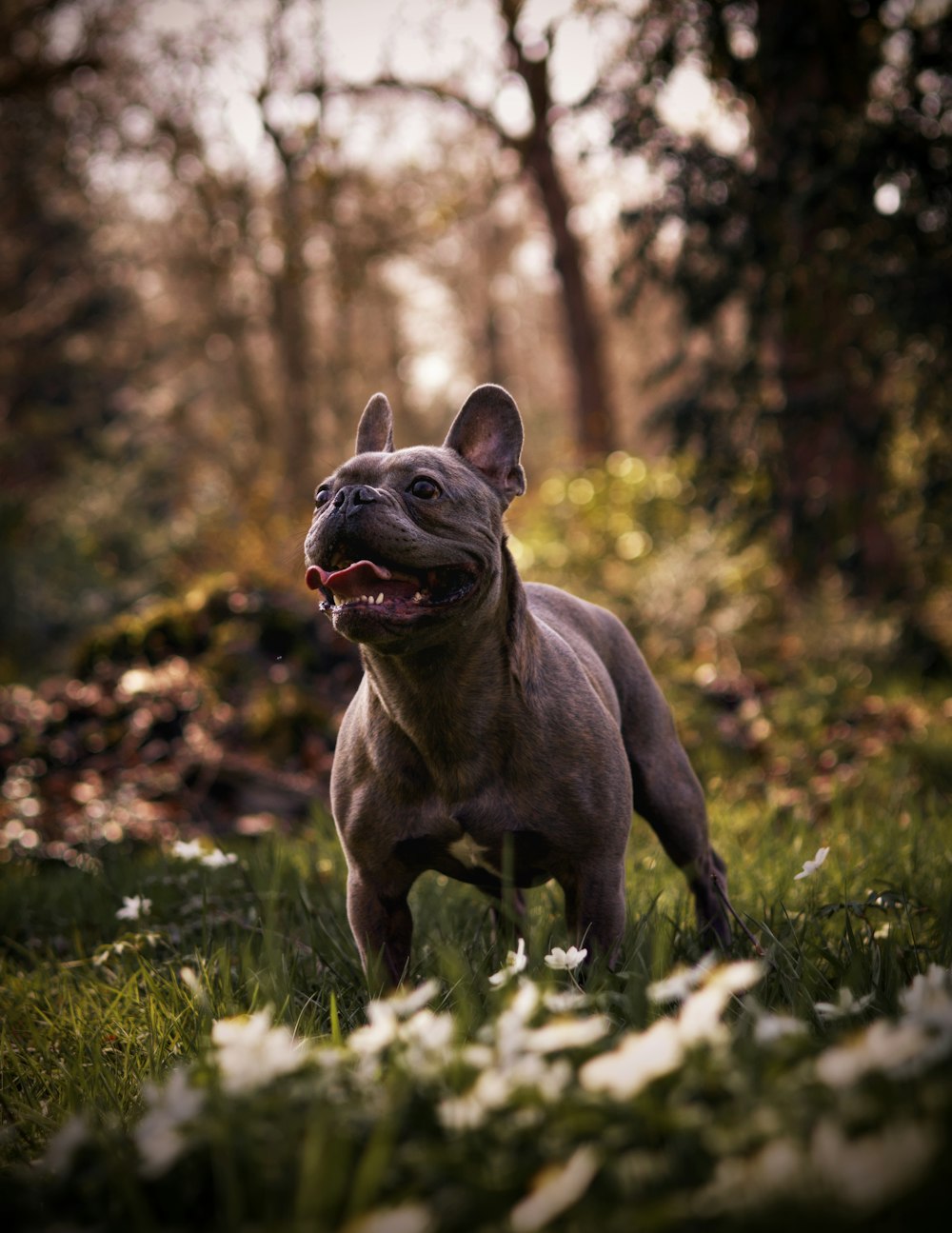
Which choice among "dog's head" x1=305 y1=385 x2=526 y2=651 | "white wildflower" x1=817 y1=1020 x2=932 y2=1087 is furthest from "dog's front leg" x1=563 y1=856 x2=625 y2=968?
"white wildflower" x1=817 y1=1020 x2=932 y2=1087

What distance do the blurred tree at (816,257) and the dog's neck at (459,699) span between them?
18.2 ft

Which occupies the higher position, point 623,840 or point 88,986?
Result: point 623,840

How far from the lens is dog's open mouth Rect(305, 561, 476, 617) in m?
2.89

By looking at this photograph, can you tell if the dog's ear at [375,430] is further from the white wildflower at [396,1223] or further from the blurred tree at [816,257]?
the blurred tree at [816,257]

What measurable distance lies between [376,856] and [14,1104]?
116 centimetres

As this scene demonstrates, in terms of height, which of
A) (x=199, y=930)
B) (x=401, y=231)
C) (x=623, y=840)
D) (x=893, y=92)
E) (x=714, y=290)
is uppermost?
(x=401, y=231)

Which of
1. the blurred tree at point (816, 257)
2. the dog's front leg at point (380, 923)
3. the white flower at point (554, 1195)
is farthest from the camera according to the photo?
the blurred tree at point (816, 257)

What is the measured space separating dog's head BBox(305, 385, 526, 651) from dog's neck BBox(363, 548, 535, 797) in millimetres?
150

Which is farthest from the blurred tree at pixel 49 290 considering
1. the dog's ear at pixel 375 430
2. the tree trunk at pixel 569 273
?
the dog's ear at pixel 375 430

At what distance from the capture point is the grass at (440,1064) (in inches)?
55.1

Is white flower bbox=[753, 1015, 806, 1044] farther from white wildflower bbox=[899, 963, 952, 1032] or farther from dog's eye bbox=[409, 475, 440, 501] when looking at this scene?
dog's eye bbox=[409, 475, 440, 501]

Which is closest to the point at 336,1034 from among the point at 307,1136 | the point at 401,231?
the point at 307,1136

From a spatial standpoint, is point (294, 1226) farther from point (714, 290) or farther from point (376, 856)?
point (714, 290)

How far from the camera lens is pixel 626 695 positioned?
13.2ft
